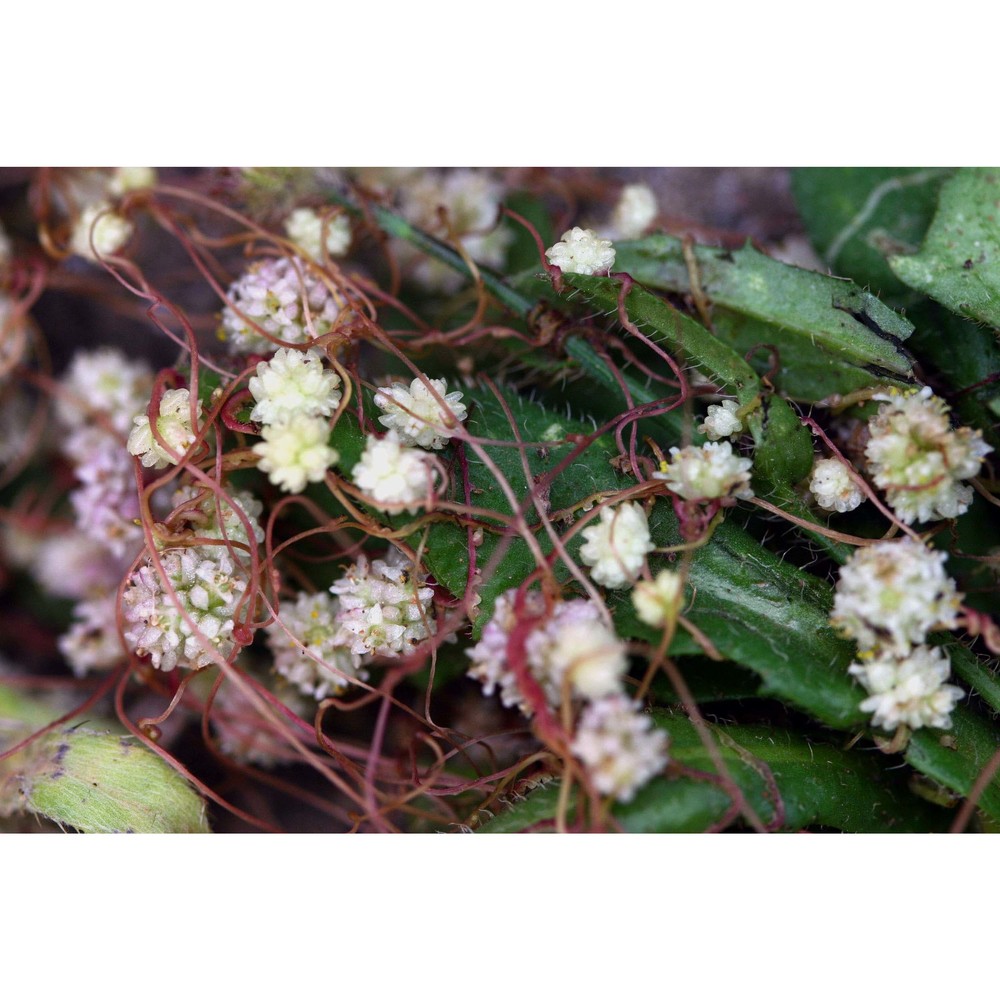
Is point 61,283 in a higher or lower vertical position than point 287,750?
higher

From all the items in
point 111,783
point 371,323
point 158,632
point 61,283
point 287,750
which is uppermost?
point 61,283

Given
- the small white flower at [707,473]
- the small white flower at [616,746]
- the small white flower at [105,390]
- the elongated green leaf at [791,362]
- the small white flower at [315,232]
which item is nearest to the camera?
the small white flower at [616,746]

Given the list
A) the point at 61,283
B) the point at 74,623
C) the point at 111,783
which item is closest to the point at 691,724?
the point at 111,783

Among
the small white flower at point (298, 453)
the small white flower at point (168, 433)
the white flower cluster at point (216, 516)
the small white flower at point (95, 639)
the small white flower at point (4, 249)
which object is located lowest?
the small white flower at point (95, 639)

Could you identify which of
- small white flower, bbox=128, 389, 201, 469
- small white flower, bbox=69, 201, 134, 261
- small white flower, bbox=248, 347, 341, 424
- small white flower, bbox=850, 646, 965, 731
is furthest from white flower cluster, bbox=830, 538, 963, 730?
small white flower, bbox=69, 201, 134, 261

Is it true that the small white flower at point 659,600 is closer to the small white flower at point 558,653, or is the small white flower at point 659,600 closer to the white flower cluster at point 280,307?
the small white flower at point 558,653

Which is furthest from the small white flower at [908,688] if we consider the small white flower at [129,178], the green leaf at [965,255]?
the small white flower at [129,178]

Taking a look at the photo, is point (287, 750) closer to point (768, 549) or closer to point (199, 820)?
point (199, 820)

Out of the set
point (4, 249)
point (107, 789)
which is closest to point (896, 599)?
point (107, 789)
